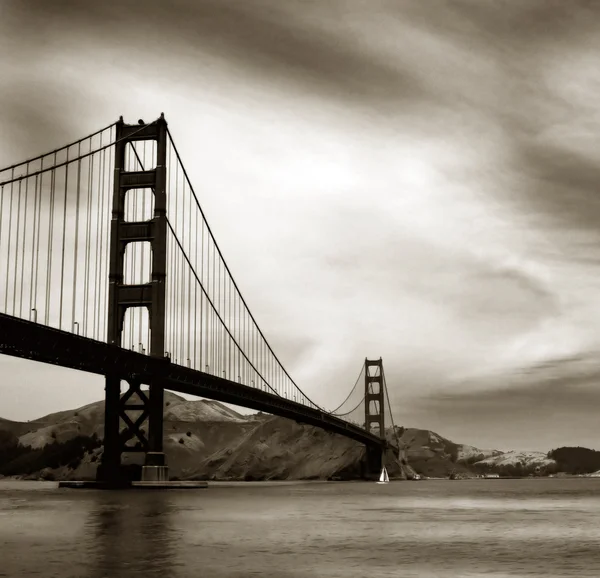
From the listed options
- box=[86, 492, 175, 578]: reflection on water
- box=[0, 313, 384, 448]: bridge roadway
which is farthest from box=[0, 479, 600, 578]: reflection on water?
box=[0, 313, 384, 448]: bridge roadway

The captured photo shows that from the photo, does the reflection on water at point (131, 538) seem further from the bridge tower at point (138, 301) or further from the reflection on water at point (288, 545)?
the bridge tower at point (138, 301)

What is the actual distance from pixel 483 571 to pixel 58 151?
4403 centimetres

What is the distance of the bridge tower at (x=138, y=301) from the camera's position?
59.3m

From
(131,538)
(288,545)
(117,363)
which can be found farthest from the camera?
(117,363)

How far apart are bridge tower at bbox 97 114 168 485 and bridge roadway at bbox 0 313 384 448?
877 millimetres

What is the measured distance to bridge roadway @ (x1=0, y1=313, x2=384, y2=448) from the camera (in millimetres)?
45344

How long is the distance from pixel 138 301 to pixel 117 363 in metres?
5.70

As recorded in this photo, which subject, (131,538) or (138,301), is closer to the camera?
(131,538)

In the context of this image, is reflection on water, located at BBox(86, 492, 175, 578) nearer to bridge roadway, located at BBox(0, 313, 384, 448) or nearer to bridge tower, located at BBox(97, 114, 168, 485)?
bridge roadway, located at BBox(0, 313, 384, 448)

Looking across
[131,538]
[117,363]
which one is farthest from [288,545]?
[117,363]

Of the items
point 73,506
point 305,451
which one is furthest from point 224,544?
point 305,451

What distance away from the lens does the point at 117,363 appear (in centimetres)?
5528

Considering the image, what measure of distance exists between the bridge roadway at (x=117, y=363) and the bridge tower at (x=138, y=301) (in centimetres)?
88

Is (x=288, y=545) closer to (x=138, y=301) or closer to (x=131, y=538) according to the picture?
(x=131, y=538)
